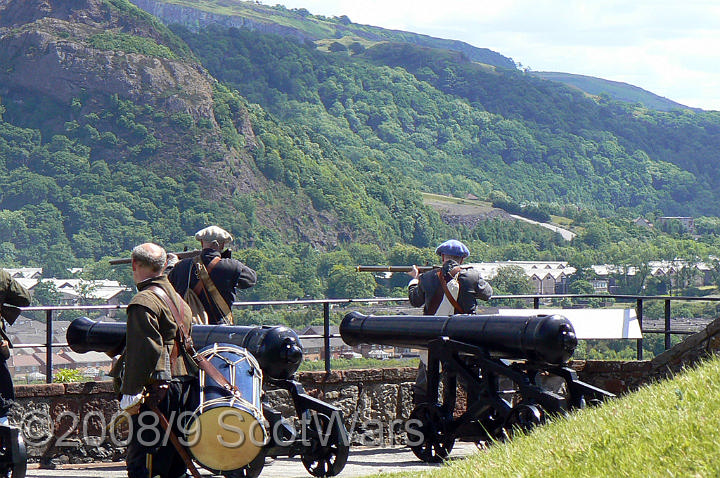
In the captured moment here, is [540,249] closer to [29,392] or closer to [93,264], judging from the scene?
[93,264]

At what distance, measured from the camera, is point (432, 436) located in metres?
8.92

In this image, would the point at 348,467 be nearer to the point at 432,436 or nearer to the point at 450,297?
the point at 432,436

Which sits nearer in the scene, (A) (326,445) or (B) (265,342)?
(B) (265,342)

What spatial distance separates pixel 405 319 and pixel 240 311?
38.4 metres

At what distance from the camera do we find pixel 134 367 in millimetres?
6051

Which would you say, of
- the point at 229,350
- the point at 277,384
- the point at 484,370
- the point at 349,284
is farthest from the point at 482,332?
the point at 349,284

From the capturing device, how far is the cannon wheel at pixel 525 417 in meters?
7.77

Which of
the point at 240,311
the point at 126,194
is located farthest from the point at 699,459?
the point at 126,194

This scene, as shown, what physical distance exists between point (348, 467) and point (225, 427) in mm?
2876

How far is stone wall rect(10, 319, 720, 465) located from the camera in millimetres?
9641

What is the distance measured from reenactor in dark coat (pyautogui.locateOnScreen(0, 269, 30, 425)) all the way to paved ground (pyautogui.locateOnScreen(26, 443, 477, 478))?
4.68ft

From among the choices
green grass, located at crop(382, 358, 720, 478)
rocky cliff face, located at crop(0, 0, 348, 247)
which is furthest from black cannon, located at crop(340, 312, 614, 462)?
rocky cliff face, located at crop(0, 0, 348, 247)

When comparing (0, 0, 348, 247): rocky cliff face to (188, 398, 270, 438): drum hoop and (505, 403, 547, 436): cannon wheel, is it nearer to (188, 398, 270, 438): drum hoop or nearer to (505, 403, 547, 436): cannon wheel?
(505, 403, 547, 436): cannon wheel

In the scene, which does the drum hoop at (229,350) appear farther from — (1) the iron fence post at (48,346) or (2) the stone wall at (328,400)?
(1) the iron fence post at (48,346)
